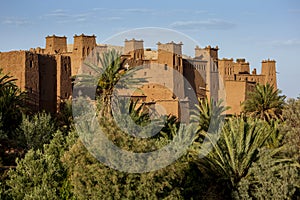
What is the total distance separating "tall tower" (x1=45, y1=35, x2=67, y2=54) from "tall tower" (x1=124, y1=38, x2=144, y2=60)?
4.05m

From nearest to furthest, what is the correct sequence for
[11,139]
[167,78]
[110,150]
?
1. [110,150]
2. [11,139]
3. [167,78]

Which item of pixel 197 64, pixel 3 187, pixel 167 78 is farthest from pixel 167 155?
pixel 197 64

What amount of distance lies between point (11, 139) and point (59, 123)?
3.60 metres

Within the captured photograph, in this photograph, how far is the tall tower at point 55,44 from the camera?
36281mm

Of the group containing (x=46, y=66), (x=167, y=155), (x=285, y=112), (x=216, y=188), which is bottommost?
(x=216, y=188)

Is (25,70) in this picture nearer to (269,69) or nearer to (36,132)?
(36,132)

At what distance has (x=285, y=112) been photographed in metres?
19.9

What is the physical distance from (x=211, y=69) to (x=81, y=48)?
1080cm

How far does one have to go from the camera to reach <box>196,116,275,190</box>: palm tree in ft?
60.7

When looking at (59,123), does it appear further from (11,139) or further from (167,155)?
(167,155)

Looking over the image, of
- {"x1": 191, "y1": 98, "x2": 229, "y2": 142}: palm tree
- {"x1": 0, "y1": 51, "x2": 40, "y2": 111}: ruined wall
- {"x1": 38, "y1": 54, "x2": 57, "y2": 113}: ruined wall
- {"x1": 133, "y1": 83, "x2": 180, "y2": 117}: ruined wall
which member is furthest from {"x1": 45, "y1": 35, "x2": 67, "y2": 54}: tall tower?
{"x1": 191, "y1": 98, "x2": 229, "y2": 142}: palm tree

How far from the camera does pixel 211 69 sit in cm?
3872

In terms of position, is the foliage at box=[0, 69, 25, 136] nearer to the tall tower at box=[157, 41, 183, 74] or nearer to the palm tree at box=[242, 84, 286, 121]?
the tall tower at box=[157, 41, 183, 74]

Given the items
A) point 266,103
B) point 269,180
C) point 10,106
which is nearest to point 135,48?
point 266,103
